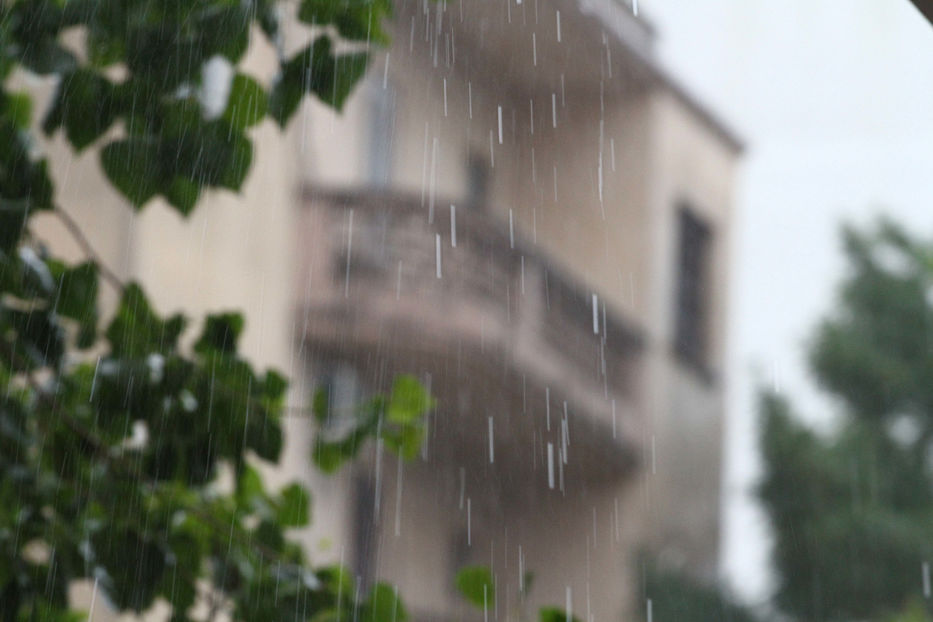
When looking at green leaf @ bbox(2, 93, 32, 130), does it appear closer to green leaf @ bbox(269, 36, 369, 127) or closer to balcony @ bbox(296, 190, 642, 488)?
green leaf @ bbox(269, 36, 369, 127)

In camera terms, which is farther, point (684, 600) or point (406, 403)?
point (684, 600)

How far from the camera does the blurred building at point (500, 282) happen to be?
14.8 feet

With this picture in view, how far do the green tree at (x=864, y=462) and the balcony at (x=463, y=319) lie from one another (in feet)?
2.42

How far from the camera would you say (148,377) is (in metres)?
1.14

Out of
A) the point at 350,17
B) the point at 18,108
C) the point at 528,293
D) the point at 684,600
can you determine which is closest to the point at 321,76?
the point at 350,17

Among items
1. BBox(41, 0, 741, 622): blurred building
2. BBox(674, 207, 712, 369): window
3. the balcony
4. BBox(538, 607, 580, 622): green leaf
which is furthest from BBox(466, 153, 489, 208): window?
BBox(538, 607, 580, 622): green leaf

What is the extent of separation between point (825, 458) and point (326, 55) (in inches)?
196

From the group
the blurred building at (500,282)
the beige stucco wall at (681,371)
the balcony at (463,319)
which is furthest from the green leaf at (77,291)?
the beige stucco wall at (681,371)

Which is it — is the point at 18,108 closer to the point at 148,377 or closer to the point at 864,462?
the point at 148,377

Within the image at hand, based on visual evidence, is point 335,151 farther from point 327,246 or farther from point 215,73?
point 215,73

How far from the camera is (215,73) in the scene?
12.6 ft

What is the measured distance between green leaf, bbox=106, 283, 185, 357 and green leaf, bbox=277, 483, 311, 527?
164 mm

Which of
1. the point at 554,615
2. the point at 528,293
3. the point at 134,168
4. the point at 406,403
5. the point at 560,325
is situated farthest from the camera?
the point at 560,325

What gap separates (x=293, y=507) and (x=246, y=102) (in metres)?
0.35
